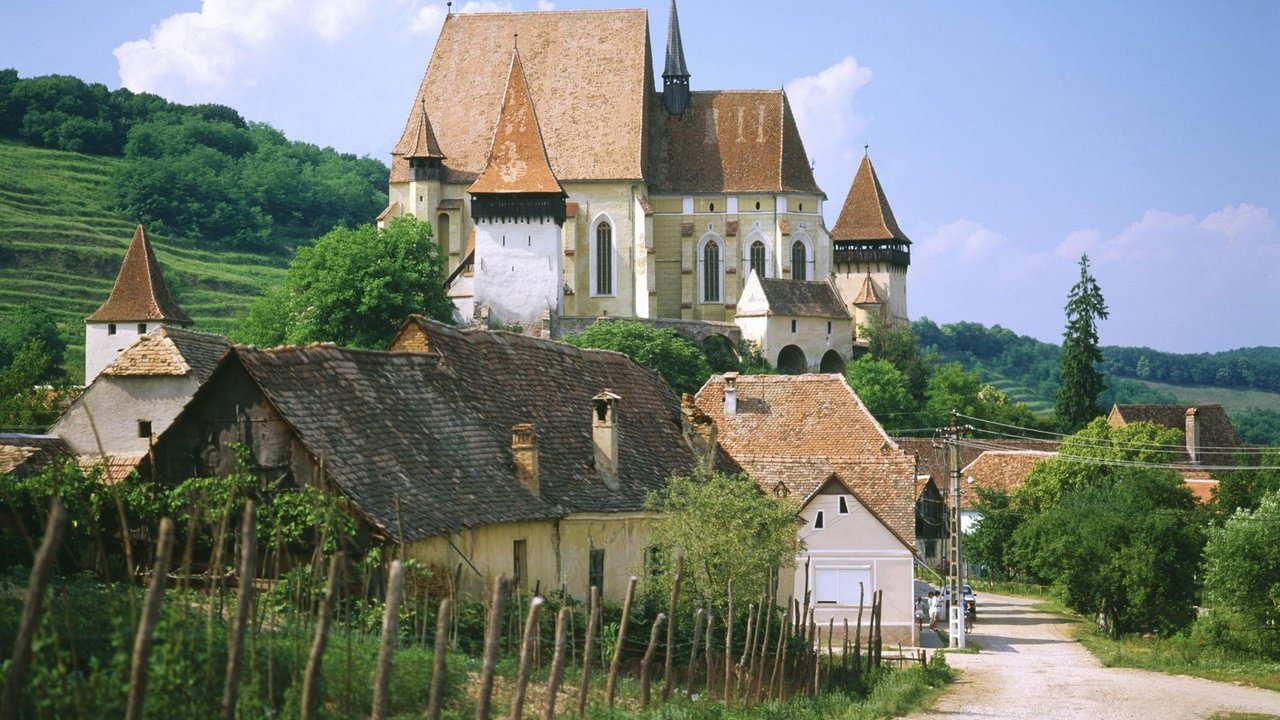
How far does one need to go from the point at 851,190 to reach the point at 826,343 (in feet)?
56.6

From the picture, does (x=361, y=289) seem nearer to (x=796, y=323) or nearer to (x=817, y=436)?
(x=796, y=323)

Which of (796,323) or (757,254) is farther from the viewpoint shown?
(757,254)

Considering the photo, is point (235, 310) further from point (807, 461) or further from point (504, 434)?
point (504, 434)

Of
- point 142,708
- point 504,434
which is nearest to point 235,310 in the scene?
point 504,434

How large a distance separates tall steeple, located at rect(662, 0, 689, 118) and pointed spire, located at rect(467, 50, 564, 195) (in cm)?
1370

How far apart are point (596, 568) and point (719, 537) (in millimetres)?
1837

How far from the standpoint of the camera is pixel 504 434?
23438 mm

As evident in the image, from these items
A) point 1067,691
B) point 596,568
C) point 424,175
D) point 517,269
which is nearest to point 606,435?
point 596,568

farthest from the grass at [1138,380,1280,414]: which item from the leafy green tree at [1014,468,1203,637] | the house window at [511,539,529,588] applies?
the house window at [511,539,529,588]

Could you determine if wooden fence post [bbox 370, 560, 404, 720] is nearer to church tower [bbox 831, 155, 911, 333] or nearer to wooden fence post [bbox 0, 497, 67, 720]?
wooden fence post [bbox 0, 497, 67, 720]

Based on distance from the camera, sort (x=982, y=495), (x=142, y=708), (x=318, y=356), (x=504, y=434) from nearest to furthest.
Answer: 1. (x=142, y=708)
2. (x=318, y=356)
3. (x=504, y=434)
4. (x=982, y=495)

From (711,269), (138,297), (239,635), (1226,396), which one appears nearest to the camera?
(239,635)

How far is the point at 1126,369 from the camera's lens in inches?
7746

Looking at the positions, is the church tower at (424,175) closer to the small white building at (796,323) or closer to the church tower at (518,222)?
the church tower at (518,222)
